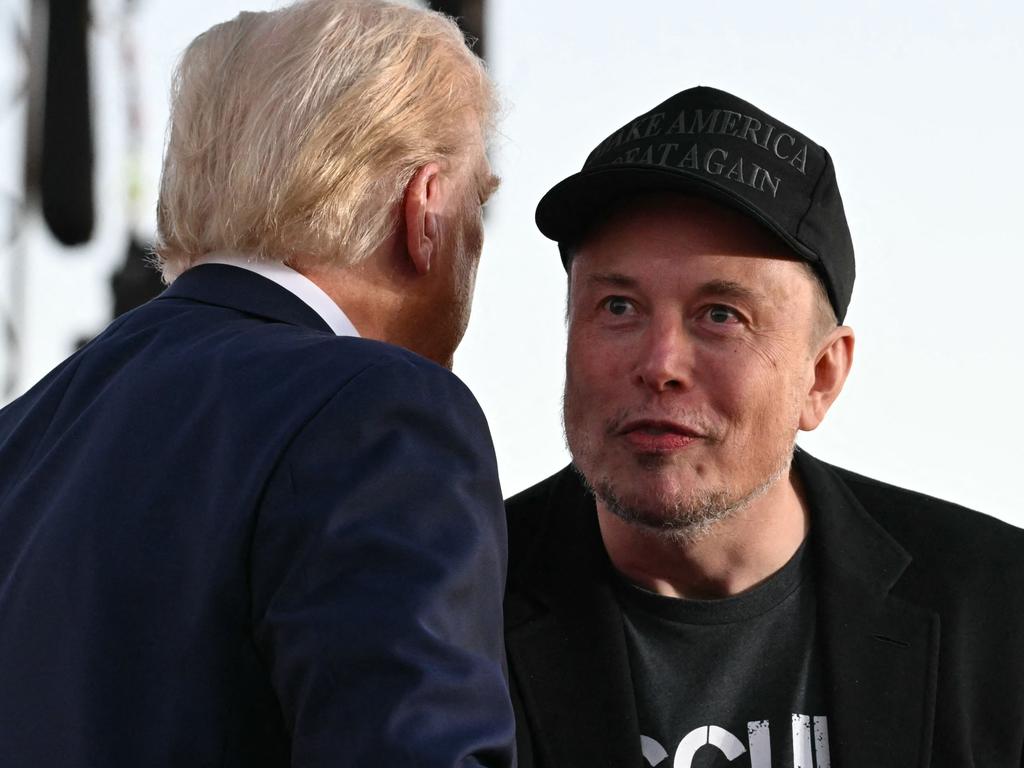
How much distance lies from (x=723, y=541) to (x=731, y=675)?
0.19 m

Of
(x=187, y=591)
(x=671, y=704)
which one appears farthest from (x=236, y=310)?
(x=671, y=704)

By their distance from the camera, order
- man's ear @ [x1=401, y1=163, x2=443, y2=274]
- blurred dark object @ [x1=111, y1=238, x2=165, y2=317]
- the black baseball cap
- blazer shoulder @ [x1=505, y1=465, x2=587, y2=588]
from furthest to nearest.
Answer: blurred dark object @ [x1=111, y1=238, x2=165, y2=317] → blazer shoulder @ [x1=505, y1=465, x2=587, y2=588] → the black baseball cap → man's ear @ [x1=401, y1=163, x2=443, y2=274]

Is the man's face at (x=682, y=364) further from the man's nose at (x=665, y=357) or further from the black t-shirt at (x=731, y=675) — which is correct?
the black t-shirt at (x=731, y=675)

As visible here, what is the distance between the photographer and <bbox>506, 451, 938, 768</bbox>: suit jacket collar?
202 centimetres

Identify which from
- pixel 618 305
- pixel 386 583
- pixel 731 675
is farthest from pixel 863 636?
pixel 386 583

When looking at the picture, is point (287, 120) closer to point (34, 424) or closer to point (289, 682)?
point (34, 424)

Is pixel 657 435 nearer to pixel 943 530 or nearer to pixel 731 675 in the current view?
pixel 731 675

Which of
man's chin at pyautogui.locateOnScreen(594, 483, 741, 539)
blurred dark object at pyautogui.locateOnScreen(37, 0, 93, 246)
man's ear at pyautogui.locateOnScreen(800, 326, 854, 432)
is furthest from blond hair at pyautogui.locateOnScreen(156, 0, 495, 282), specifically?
blurred dark object at pyautogui.locateOnScreen(37, 0, 93, 246)

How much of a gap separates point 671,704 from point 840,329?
63cm

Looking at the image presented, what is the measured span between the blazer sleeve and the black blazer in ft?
1.93

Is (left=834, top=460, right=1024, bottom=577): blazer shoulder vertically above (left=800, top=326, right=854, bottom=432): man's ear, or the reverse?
(left=800, top=326, right=854, bottom=432): man's ear

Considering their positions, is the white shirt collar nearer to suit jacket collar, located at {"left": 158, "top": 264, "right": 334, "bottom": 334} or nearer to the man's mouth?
suit jacket collar, located at {"left": 158, "top": 264, "right": 334, "bottom": 334}

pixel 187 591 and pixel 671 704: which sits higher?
pixel 187 591

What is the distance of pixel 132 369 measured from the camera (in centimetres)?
159
